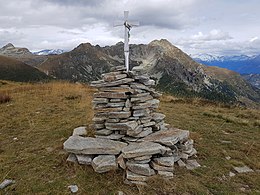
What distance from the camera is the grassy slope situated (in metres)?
6.79

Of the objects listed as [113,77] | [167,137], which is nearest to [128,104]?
[113,77]

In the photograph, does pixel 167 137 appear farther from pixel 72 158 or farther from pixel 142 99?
pixel 72 158

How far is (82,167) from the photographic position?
755cm

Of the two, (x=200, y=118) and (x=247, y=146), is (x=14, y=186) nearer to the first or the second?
(x=247, y=146)

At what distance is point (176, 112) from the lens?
16.0 meters

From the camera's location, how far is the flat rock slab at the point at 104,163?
284 inches

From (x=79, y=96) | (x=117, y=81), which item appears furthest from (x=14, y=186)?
(x=79, y=96)

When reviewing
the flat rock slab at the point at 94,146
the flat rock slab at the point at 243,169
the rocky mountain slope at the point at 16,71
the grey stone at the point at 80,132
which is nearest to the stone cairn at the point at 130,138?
the flat rock slab at the point at 94,146

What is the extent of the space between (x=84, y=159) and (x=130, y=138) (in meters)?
1.59

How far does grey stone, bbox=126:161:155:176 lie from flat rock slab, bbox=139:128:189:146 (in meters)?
0.99

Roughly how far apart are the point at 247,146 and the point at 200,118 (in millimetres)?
4869

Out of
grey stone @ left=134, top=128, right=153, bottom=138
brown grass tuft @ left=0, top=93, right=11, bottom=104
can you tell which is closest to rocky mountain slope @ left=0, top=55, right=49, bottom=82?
brown grass tuft @ left=0, top=93, right=11, bottom=104

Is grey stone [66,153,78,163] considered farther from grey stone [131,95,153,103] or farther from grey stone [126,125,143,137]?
grey stone [131,95,153,103]

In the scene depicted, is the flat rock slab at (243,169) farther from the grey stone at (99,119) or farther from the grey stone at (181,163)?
the grey stone at (99,119)
